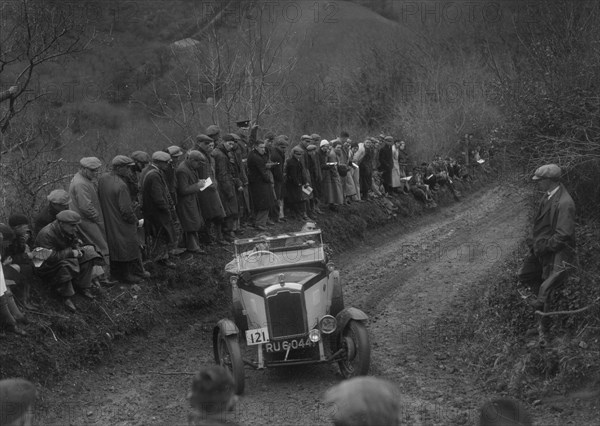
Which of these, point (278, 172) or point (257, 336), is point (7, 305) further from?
point (278, 172)

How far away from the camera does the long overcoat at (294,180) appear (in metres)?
17.5

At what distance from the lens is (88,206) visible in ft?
37.4

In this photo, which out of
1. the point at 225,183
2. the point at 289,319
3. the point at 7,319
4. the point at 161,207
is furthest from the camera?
the point at 225,183

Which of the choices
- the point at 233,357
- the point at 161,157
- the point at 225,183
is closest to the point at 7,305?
the point at 233,357

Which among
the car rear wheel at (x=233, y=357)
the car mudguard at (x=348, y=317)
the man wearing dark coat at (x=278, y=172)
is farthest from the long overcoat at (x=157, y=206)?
the car mudguard at (x=348, y=317)

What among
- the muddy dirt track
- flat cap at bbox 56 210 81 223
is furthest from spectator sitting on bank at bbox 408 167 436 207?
flat cap at bbox 56 210 81 223

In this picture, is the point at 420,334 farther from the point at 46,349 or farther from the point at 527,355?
the point at 46,349

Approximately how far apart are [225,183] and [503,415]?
11.0 meters

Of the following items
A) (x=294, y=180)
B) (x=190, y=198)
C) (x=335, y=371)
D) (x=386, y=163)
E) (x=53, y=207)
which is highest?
(x=53, y=207)

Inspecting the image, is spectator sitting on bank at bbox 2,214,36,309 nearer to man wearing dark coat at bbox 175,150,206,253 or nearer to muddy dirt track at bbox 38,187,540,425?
muddy dirt track at bbox 38,187,540,425

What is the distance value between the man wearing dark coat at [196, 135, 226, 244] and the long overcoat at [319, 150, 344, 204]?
4.68 metres

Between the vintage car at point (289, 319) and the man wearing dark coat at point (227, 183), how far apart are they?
4346 millimetres

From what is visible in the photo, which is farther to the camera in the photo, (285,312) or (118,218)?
(118,218)

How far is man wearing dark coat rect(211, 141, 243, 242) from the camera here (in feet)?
49.0
